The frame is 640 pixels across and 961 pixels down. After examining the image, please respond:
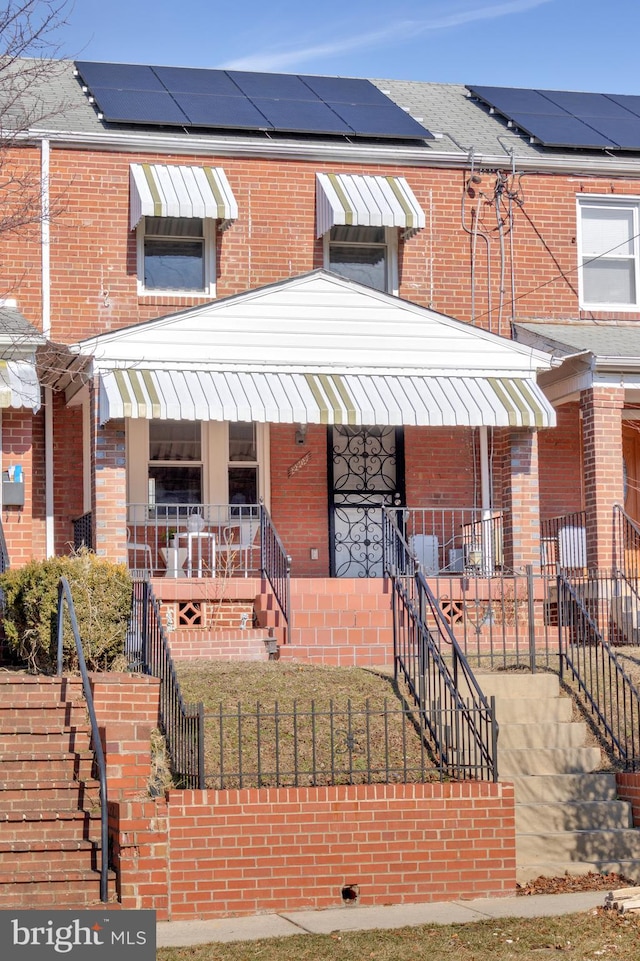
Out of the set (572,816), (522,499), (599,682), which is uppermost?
(522,499)

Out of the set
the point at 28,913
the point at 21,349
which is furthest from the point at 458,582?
the point at 28,913

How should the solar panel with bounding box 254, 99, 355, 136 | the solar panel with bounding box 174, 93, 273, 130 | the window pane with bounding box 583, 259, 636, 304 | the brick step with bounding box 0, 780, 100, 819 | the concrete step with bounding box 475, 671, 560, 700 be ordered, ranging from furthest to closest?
the window pane with bounding box 583, 259, 636, 304 → the solar panel with bounding box 254, 99, 355, 136 → the solar panel with bounding box 174, 93, 273, 130 → the concrete step with bounding box 475, 671, 560, 700 → the brick step with bounding box 0, 780, 100, 819

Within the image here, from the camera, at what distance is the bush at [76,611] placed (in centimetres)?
1151

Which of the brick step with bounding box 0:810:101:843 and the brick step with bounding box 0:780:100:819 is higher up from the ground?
the brick step with bounding box 0:780:100:819

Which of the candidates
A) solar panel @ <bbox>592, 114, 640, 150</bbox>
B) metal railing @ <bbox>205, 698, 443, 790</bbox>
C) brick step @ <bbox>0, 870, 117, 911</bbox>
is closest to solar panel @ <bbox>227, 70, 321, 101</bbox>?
solar panel @ <bbox>592, 114, 640, 150</bbox>

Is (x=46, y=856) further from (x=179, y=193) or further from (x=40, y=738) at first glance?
(x=179, y=193)

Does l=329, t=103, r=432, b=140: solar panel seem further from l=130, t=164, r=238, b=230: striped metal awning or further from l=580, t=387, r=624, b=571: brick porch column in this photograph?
l=580, t=387, r=624, b=571: brick porch column

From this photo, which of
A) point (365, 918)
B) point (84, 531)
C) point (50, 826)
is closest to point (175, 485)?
point (84, 531)

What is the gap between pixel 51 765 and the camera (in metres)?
10.2

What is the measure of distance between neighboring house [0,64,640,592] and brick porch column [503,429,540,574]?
0.03 meters

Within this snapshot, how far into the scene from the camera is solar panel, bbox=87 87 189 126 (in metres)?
17.6

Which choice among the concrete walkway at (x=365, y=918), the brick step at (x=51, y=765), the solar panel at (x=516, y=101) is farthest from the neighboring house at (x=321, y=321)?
the concrete walkway at (x=365, y=918)

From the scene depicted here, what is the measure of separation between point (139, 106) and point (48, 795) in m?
10.8

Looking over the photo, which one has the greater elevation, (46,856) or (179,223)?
(179,223)
